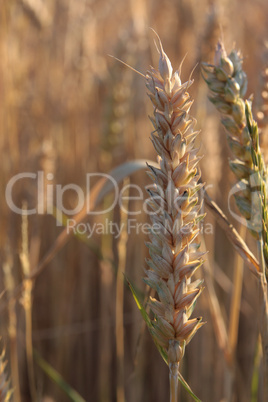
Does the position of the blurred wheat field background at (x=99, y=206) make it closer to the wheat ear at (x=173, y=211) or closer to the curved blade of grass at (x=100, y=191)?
the curved blade of grass at (x=100, y=191)

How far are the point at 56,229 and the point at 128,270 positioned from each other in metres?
0.27

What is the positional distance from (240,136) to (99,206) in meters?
0.86

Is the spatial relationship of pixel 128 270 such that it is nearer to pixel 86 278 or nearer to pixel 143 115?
pixel 86 278

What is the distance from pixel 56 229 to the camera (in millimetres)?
1356

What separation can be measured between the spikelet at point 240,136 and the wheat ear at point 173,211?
0.10 metres

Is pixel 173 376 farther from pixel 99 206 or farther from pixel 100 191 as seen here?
pixel 99 206

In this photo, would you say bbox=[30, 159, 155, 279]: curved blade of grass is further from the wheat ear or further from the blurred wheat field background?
the wheat ear

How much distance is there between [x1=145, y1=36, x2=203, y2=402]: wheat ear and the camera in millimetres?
385

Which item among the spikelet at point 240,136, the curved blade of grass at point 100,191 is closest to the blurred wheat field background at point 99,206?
the curved blade of grass at point 100,191

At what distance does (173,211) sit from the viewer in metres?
0.39

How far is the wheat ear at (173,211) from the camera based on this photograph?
1.26 ft

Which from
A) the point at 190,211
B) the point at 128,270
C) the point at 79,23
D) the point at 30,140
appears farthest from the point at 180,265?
the point at 79,23

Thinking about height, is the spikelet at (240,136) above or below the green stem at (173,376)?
above

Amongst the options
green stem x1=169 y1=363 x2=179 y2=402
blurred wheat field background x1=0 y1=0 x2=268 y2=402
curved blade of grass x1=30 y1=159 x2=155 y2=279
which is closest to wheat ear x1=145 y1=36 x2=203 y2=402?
green stem x1=169 y1=363 x2=179 y2=402
